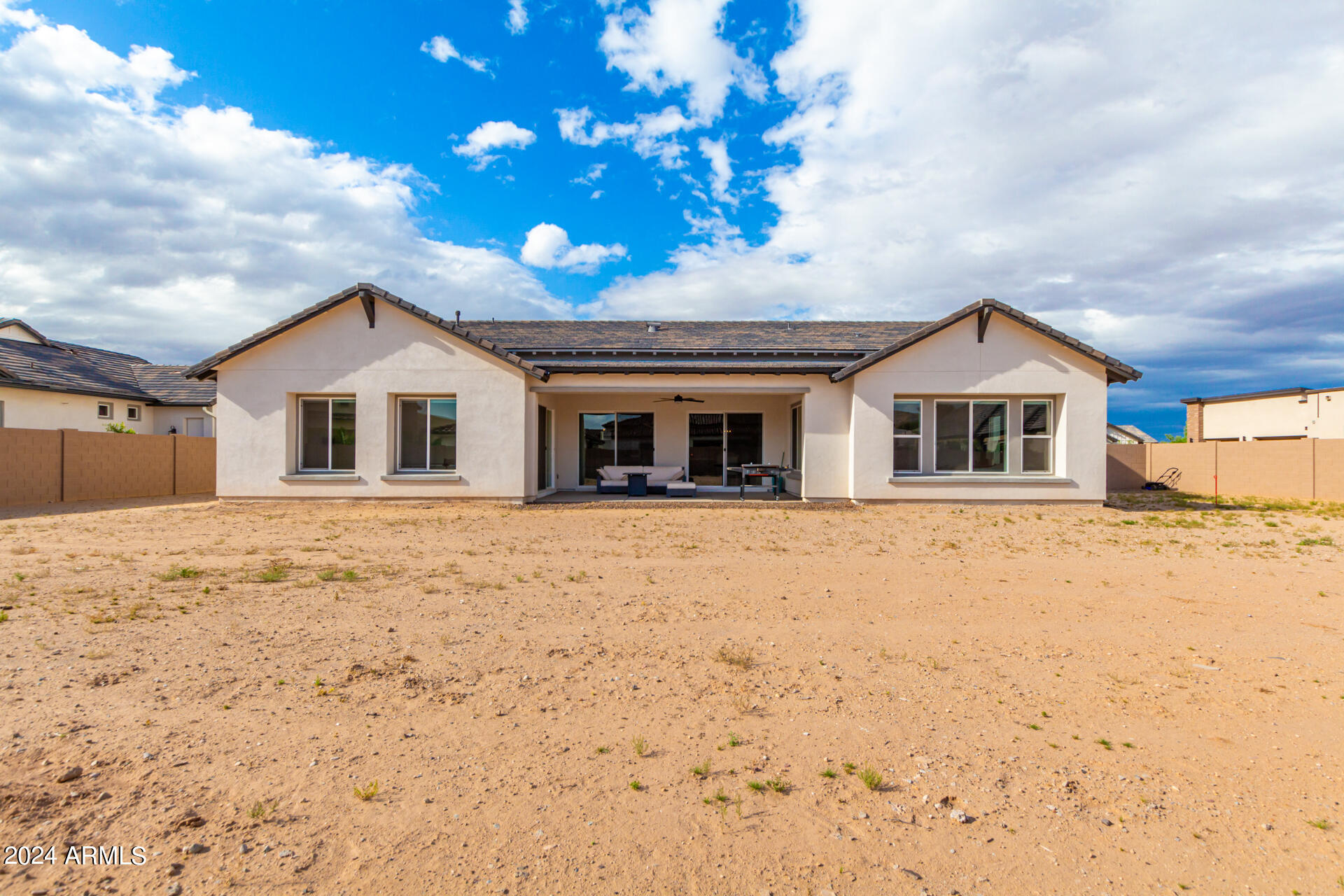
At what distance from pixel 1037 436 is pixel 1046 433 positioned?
8.2 inches

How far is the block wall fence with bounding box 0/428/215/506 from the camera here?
1413cm

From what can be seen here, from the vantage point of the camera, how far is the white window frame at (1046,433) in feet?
47.0

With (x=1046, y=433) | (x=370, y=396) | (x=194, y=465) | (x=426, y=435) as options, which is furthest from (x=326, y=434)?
(x=1046, y=433)

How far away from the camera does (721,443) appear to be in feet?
58.4

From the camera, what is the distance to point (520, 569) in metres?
7.56

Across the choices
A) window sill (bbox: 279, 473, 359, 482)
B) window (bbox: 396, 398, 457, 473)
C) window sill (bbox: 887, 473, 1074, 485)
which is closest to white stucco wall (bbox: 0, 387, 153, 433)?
window sill (bbox: 279, 473, 359, 482)

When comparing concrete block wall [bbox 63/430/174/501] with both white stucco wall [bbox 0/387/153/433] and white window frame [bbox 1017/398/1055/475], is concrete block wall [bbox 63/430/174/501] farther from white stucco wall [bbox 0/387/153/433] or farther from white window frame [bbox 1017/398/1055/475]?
white window frame [bbox 1017/398/1055/475]

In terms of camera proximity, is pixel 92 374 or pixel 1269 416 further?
pixel 1269 416

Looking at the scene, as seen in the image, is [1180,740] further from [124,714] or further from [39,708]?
[39,708]

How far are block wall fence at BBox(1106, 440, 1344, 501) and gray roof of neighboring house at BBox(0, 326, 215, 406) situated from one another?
33.6 m

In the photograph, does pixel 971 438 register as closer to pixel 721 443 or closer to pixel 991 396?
pixel 991 396

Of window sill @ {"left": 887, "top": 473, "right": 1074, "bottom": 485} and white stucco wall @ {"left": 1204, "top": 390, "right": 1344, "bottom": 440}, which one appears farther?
white stucco wall @ {"left": 1204, "top": 390, "right": 1344, "bottom": 440}

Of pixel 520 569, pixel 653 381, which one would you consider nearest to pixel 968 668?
pixel 520 569

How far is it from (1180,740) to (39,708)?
21.2 feet
